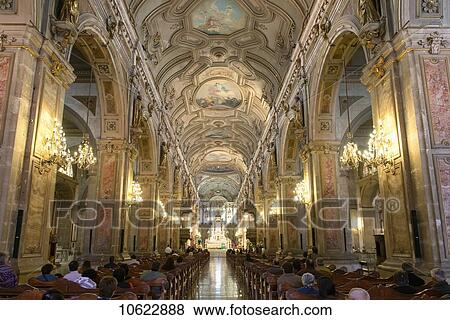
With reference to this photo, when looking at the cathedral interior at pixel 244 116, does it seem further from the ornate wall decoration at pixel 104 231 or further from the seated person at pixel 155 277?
the seated person at pixel 155 277

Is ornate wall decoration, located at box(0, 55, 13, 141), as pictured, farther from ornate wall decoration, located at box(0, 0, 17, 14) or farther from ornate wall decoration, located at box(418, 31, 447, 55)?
ornate wall decoration, located at box(418, 31, 447, 55)

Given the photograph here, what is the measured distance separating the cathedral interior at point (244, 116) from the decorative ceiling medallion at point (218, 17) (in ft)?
0.23

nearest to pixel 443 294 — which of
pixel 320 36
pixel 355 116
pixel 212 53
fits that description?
pixel 320 36

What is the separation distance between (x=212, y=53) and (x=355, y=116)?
8081mm

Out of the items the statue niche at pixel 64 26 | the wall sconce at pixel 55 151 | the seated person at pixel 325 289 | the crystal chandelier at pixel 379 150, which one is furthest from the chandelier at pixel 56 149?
the crystal chandelier at pixel 379 150

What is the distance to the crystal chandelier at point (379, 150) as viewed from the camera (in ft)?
22.4

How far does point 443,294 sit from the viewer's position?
3545mm

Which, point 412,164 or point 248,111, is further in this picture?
point 248,111

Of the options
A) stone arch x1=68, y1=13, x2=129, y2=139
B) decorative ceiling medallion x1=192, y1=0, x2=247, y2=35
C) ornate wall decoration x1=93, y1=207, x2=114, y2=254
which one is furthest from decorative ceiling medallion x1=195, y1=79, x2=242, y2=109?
ornate wall decoration x1=93, y1=207, x2=114, y2=254

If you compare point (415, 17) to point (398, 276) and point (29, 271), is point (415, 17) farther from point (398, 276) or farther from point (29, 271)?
point (29, 271)

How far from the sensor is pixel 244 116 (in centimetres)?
2672

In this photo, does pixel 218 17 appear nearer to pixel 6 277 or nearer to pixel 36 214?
pixel 36 214

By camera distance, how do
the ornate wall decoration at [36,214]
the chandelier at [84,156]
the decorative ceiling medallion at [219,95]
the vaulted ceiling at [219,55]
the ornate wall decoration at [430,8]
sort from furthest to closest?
the decorative ceiling medallion at [219,95], the vaulted ceiling at [219,55], the chandelier at [84,156], the ornate wall decoration at [430,8], the ornate wall decoration at [36,214]

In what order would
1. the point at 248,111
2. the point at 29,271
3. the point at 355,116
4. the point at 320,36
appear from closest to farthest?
the point at 29,271 < the point at 320,36 < the point at 355,116 < the point at 248,111
